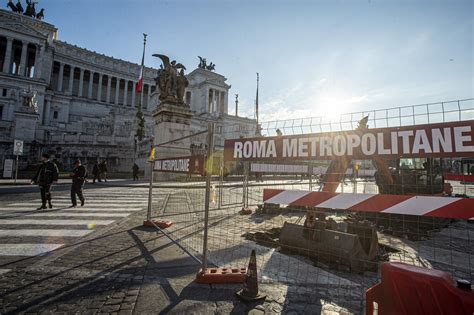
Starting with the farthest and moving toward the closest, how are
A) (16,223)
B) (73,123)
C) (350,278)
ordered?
(73,123)
(16,223)
(350,278)

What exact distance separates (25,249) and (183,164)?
342cm

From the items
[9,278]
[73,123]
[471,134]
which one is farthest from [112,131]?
[471,134]

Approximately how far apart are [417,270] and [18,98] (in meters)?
63.8

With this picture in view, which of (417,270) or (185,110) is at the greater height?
(185,110)

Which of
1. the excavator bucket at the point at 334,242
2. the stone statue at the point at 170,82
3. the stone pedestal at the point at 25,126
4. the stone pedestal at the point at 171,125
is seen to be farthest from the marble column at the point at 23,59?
the excavator bucket at the point at 334,242

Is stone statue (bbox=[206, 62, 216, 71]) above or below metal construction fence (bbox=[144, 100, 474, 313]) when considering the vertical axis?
above

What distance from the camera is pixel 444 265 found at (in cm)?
Answer: 446

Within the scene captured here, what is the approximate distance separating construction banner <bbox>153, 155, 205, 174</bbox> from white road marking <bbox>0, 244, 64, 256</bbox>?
2929 millimetres

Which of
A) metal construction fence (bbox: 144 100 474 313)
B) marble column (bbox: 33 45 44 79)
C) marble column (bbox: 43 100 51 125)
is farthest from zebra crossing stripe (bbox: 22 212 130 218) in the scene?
marble column (bbox: 33 45 44 79)

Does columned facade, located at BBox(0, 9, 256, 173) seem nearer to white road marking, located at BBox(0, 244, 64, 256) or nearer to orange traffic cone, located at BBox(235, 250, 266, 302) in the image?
white road marking, located at BBox(0, 244, 64, 256)

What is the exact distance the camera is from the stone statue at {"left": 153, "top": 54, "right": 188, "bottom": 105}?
21.0 metres

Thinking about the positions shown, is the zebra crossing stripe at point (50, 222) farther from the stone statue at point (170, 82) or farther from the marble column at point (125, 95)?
the marble column at point (125, 95)

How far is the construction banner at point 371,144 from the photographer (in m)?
2.61

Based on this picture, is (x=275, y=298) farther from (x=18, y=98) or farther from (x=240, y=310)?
(x=18, y=98)
